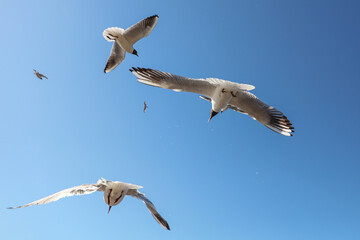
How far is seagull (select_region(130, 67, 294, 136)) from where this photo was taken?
4.62 m

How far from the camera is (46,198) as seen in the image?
14.2 ft

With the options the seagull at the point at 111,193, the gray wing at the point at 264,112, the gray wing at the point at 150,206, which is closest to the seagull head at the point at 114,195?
the seagull at the point at 111,193

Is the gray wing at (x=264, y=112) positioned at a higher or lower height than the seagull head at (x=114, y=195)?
higher

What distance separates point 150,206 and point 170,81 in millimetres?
2153

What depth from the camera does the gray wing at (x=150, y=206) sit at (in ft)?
13.9

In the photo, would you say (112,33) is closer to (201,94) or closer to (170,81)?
(170,81)

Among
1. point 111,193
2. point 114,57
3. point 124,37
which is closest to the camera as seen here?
point 111,193

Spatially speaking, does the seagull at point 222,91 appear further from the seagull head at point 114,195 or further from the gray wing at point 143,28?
the gray wing at point 143,28

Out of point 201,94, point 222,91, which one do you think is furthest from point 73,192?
point 222,91

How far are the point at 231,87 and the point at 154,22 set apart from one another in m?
2.99

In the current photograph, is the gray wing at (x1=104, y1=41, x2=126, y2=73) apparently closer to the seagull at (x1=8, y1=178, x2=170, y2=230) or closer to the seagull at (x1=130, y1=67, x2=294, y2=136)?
the seagull at (x1=130, y1=67, x2=294, y2=136)

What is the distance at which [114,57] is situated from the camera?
7.68 metres

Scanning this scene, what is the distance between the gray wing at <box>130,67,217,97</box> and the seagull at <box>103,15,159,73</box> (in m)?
2.11

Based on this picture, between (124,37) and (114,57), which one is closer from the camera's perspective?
(124,37)
